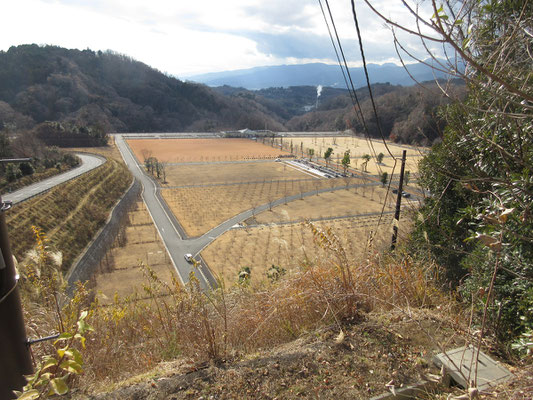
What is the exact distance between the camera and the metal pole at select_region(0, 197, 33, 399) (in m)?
1.64

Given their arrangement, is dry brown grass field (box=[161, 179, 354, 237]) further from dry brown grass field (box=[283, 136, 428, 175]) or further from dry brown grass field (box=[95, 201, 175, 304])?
dry brown grass field (box=[283, 136, 428, 175])

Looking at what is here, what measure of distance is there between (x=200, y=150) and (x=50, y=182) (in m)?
31.2

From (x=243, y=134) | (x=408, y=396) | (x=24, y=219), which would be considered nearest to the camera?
(x=408, y=396)

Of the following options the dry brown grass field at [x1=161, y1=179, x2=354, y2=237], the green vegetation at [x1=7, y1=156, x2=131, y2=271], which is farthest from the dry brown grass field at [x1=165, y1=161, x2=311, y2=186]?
the green vegetation at [x1=7, y1=156, x2=131, y2=271]

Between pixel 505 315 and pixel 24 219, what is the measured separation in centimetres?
1913

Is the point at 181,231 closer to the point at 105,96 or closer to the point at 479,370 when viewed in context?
the point at 479,370

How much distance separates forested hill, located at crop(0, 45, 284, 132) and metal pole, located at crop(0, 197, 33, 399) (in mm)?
79487

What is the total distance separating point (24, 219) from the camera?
52.5 feet

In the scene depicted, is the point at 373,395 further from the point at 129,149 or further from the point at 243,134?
the point at 243,134

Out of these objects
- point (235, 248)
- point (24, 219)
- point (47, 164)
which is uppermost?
point (47, 164)

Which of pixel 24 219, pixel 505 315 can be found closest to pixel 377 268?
pixel 505 315

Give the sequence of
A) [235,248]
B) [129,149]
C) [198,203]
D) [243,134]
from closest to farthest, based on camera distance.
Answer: [235,248]
[198,203]
[129,149]
[243,134]

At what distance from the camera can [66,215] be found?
18.7 m

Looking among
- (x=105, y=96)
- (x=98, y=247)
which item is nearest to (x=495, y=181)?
(x=98, y=247)
